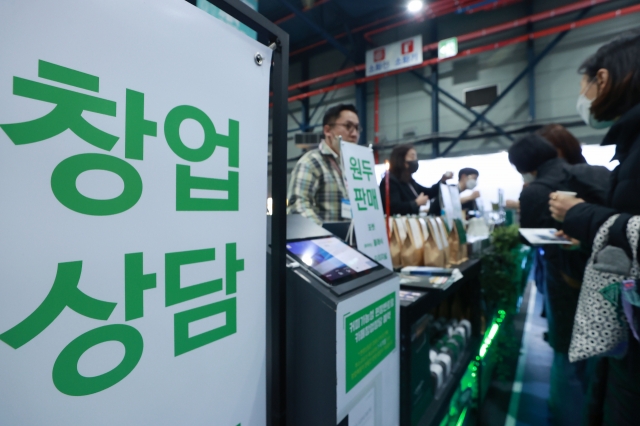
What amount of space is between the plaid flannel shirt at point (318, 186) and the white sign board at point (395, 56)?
6.39 meters

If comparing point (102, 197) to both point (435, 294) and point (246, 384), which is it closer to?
point (246, 384)

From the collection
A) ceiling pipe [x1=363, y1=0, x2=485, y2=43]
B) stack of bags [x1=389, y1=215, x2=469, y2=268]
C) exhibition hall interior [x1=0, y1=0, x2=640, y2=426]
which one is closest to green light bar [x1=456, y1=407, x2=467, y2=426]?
exhibition hall interior [x1=0, y1=0, x2=640, y2=426]

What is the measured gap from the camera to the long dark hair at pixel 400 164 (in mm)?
2859

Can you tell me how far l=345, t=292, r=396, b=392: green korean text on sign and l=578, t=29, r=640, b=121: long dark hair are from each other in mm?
1079

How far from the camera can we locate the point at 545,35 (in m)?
7.21

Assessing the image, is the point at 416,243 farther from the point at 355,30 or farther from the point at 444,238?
the point at 355,30

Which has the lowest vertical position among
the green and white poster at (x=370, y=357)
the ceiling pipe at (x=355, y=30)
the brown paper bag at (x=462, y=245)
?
the green and white poster at (x=370, y=357)

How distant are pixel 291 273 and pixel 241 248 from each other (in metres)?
0.22

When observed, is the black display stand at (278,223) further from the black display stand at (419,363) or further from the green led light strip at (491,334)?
the green led light strip at (491,334)

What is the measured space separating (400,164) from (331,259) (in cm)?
215

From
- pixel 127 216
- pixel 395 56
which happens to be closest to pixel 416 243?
pixel 127 216

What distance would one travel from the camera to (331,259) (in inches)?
35.4

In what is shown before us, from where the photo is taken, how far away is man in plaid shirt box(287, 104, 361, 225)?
197cm

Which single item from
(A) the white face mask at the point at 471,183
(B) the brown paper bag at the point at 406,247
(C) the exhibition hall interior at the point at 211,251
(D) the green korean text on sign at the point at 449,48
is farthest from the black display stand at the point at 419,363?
(D) the green korean text on sign at the point at 449,48
